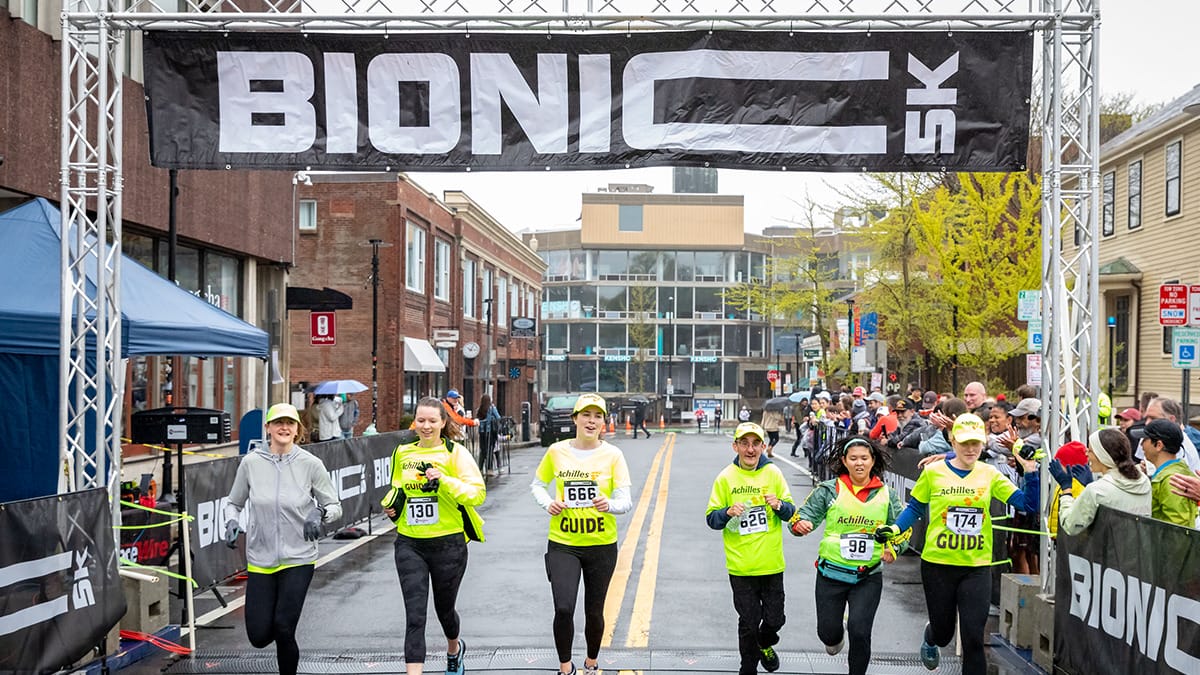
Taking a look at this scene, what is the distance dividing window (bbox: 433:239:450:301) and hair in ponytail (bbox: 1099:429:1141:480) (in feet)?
116

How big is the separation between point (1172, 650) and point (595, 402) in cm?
372

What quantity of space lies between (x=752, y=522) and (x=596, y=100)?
12.8 ft

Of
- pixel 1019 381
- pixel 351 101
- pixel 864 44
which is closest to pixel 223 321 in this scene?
pixel 351 101

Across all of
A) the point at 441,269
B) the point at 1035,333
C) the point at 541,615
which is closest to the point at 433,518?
the point at 541,615

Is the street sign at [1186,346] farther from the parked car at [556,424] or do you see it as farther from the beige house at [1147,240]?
the parked car at [556,424]

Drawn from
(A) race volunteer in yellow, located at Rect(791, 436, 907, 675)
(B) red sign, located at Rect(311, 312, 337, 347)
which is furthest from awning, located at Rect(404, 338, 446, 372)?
(A) race volunteer in yellow, located at Rect(791, 436, 907, 675)

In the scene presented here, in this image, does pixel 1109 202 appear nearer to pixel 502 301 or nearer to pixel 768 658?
pixel 768 658

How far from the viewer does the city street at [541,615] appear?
8.51 metres

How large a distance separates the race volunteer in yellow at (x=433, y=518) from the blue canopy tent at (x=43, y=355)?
4.70 meters

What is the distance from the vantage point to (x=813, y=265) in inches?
1940

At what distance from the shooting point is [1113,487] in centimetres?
736

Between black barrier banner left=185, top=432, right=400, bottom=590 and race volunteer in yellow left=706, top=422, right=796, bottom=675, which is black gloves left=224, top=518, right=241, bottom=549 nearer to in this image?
black barrier banner left=185, top=432, right=400, bottom=590

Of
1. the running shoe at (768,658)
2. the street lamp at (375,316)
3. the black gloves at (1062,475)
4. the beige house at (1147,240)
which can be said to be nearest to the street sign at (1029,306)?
the beige house at (1147,240)

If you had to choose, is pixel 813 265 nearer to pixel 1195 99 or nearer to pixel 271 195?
pixel 1195 99
